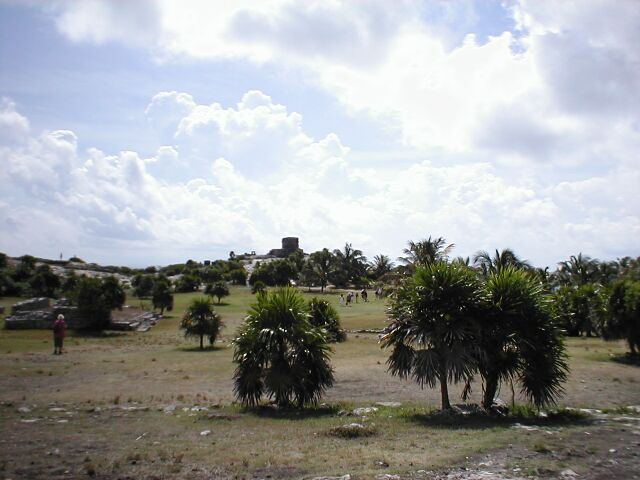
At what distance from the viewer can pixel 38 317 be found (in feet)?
142

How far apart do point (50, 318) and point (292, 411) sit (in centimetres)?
3560

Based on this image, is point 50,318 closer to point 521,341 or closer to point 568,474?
point 521,341

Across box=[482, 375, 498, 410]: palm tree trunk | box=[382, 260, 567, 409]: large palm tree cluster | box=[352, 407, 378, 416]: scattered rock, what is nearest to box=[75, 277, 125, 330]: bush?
box=[352, 407, 378, 416]: scattered rock

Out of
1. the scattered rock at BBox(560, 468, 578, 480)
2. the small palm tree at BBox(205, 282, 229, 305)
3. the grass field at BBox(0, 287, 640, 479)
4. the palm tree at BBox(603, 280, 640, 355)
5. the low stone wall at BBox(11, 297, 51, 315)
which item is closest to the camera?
the scattered rock at BBox(560, 468, 578, 480)

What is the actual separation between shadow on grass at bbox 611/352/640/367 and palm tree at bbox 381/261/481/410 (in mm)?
17044

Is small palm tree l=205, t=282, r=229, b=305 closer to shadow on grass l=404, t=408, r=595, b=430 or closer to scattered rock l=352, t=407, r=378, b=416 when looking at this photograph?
scattered rock l=352, t=407, r=378, b=416

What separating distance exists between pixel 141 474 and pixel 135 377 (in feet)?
48.0

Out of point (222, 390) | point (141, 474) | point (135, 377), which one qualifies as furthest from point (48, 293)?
point (141, 474)

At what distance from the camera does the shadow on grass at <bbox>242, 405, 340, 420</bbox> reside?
15.2 metres

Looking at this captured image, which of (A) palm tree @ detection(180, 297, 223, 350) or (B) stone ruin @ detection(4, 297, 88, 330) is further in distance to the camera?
(B) stone ruin @ detection(4, 297, 88, 330)

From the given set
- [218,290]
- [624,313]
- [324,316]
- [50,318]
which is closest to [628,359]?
[624,313]

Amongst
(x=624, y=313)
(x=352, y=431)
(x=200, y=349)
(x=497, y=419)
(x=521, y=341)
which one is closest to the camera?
(x=352, y=431)

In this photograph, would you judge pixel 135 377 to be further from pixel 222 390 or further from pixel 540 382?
pixel 540 382

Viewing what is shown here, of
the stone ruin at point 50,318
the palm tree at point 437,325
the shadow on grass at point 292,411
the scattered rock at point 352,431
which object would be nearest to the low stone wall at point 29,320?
the stone ruin at point 50,318
